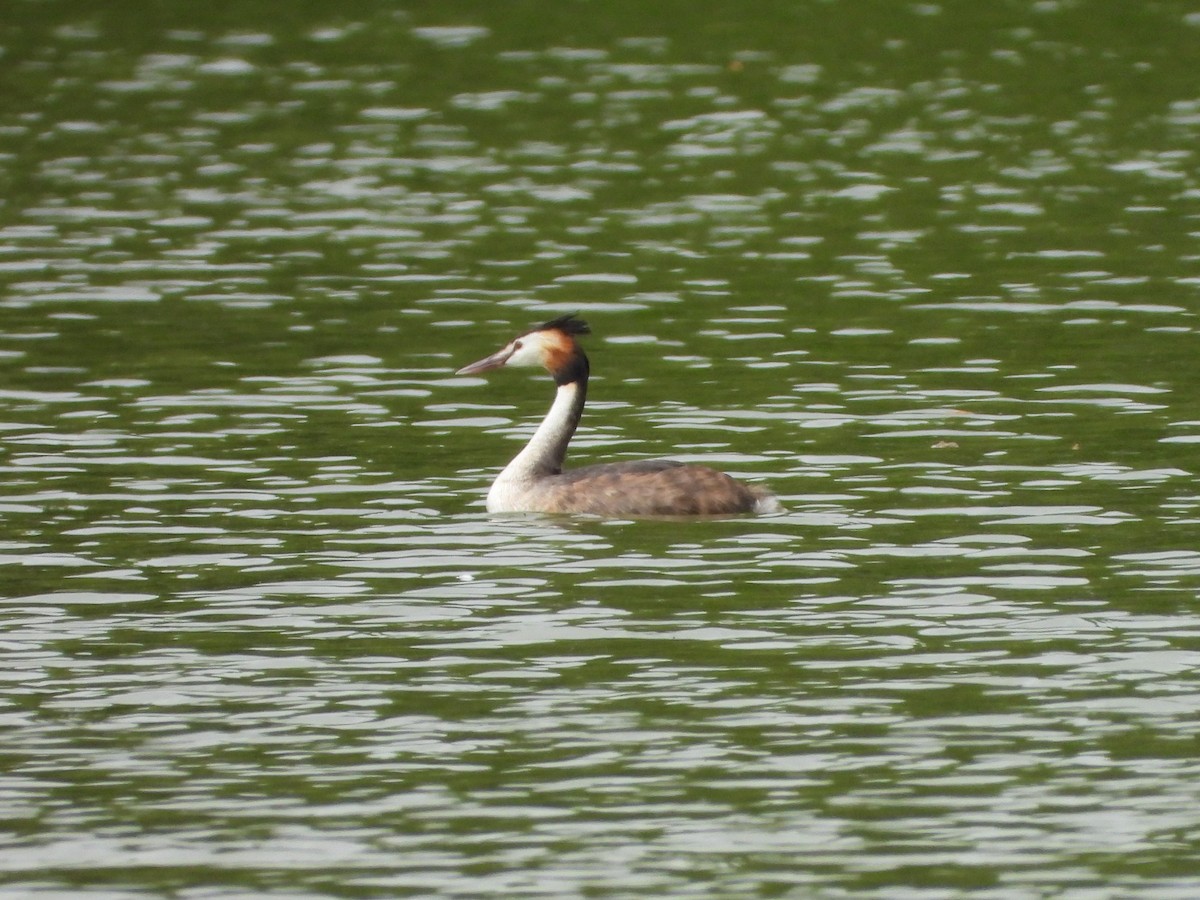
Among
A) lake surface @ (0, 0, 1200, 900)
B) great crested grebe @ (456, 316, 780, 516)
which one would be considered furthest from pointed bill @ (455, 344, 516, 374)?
lake surface @ (0, 0, 1200, 900)

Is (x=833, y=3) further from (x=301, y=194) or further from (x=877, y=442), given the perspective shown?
(x=877, y=442)

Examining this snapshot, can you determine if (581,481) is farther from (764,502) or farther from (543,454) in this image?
(764,502)

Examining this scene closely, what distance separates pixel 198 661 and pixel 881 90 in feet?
69.6

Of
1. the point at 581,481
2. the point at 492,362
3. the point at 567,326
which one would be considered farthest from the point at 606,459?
the point at 581,481

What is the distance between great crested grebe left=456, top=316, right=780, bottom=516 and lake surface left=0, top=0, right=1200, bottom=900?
162mm

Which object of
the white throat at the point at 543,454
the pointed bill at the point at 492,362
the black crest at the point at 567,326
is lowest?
the white throat at the point at 543,454

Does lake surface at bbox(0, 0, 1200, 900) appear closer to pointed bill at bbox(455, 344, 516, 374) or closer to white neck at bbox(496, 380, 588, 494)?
white neck at bbox(496, 380, 588, 494)

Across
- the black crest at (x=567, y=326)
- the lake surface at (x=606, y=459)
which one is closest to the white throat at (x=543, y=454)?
the lake surface at (x=606, y=459)

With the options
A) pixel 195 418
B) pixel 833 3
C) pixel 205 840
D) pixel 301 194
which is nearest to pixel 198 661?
pixel 205 840

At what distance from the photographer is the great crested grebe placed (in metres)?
14.6

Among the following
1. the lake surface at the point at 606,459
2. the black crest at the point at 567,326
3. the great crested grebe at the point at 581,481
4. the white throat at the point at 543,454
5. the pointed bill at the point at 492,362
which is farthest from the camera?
the pointed bill at the point at 492,362

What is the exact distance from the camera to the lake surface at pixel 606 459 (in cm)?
944

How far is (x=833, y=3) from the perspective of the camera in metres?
37.1

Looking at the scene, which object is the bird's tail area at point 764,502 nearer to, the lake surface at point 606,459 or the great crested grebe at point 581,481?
the great crested grebe at point 581,481
